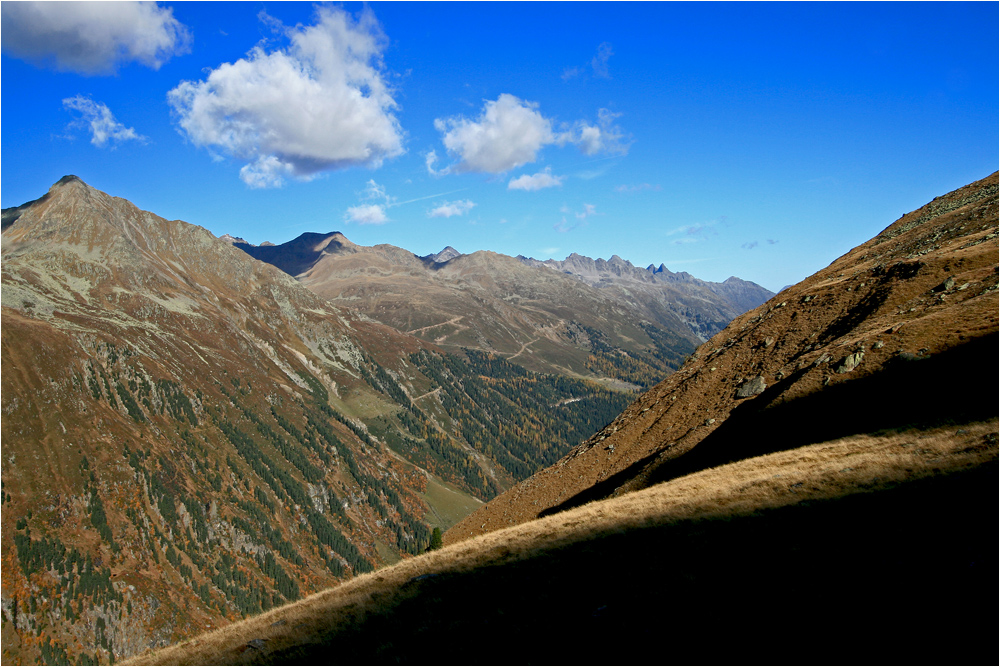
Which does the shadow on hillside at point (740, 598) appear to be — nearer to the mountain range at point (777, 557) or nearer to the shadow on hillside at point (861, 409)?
the mountain range at point (777, 557)

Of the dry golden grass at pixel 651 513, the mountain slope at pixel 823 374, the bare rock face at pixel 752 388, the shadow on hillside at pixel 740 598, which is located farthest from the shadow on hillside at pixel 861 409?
the shadow on hillside at pixel 740 598

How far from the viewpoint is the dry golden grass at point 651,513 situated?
21922 mm

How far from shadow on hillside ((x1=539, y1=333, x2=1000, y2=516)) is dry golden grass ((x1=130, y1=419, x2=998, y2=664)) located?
442cm

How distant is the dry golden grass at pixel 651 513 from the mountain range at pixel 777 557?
17 cm

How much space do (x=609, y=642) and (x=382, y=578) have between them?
18859 millimetres

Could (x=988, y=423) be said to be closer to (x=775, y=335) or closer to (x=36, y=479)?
(x=775, y=335)

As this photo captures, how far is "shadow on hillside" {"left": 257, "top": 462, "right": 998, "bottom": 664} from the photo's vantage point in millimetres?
12227

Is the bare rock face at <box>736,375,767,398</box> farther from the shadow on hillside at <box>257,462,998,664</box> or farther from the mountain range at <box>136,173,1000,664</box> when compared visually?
the shadow on hillside at <box>257,462,998,664</box>

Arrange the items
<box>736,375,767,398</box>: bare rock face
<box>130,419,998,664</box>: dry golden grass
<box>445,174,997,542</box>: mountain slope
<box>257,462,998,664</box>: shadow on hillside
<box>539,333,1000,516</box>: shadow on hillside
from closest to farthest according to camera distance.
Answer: <box>257,462,998,664</box>: shadow on hillside → <box>130,419,998,664</box>: dry golden grass → <box>539,333,1000,516</box>: shadow on hillside → <box>445,174,997,542</box>: mountain slope → <box>736,375,767,398</box>: bare rock face

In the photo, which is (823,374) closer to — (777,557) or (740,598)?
(777,557)

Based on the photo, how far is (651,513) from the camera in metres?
27.5

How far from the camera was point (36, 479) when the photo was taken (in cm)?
15362

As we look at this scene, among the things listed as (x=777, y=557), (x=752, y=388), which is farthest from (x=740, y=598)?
(x=752, y=388)

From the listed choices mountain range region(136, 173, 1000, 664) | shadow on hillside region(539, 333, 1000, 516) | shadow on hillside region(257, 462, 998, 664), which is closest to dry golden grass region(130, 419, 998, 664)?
mountain range region(136, 173, 1000, 664)
